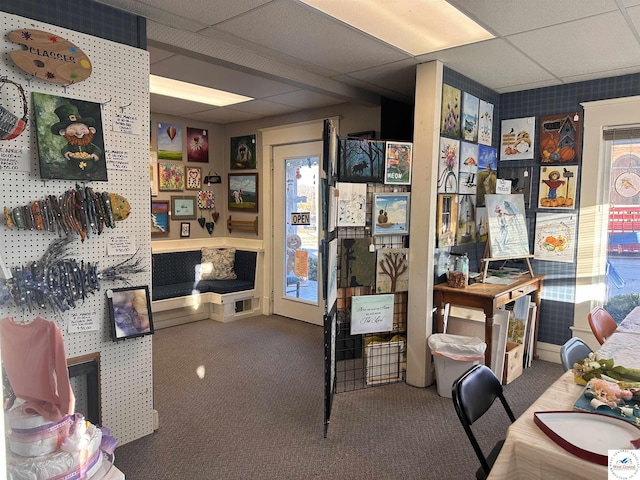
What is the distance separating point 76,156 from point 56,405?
1.46m

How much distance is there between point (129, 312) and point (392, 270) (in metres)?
2.00

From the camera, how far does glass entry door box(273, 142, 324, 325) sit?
534cm

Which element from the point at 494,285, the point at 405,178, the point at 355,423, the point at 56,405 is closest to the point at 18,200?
the point at 56,405

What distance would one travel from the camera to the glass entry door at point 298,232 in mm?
5336

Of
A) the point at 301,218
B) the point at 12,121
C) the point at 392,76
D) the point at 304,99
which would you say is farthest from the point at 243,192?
the point at 12,121

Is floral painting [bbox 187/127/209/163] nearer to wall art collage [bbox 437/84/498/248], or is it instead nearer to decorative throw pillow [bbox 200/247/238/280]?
decorative throw pillow [bbox 200/247/238/280]

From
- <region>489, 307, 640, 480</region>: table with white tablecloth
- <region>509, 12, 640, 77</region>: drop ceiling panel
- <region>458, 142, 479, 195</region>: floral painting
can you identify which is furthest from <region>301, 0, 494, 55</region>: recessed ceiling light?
<region>489, 307, 640, 480</region>: table with white tablecloth

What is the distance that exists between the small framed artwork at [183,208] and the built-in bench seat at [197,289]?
18.8 inches

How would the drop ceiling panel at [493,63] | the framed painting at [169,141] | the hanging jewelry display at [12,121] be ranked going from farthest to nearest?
1. the framed painting at [169,141]
2. the drop ceiling panel at [493,63]
3. the hanging jewelry display at [12,121]

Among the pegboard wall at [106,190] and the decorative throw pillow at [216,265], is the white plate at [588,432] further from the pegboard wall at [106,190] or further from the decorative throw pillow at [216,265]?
the decorative throw pillow at [216,265]

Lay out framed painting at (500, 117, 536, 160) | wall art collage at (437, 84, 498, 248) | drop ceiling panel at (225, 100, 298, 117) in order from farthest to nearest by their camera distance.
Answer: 1. drop ceiling panel at (225, 100, 298, 117)
2. framed painting at (500, 117, 536, 160)
3. wall art collage at (437, 84, 498, 248)

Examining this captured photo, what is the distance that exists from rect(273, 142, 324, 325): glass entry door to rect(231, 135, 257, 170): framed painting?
0.42 meters

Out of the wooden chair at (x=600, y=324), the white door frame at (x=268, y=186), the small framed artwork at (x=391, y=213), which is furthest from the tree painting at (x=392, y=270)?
the white door frame at (x=268, y=186)

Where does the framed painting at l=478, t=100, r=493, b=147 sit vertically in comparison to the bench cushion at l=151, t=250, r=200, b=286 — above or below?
above
